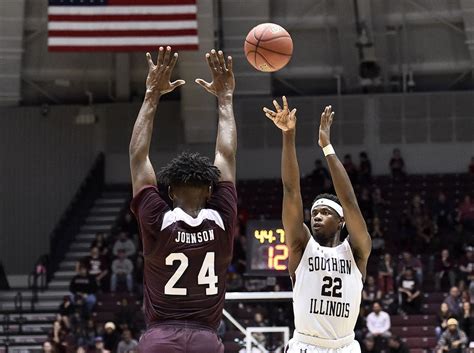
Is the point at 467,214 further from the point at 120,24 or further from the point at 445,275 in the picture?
the point at 120,24

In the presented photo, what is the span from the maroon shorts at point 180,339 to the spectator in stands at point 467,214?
22192mm

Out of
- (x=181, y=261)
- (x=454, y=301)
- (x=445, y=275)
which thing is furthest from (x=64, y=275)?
(x=181, y=261)

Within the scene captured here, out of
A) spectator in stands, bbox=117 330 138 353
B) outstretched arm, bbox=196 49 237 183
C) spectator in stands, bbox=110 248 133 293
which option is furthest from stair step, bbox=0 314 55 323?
outstretched arm, bbox=196 49 237 183

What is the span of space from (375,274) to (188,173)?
64.9 ft

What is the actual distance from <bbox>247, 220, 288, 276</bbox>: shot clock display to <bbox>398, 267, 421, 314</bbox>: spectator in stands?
6.16 meters

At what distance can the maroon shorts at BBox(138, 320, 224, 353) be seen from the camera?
6023 mm

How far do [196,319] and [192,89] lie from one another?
77.7ft

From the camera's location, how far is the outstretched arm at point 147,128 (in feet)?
20.4

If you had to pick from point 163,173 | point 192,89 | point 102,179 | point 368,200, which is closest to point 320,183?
point 368,200

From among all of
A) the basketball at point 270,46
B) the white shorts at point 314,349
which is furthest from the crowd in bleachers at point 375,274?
the white shorts at point 314,349

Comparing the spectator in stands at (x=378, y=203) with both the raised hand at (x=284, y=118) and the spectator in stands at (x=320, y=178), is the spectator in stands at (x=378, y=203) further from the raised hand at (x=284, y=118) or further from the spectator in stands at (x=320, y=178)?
the raised hand at (x=284, y=118)

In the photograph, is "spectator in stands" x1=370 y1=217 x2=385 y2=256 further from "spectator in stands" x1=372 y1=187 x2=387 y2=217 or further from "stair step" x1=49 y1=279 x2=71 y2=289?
"stair step" x1=49 y1=279 x2=71 y2=289

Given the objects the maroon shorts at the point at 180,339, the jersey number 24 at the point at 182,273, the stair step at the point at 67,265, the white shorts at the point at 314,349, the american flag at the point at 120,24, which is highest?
the american flag at the point at 120,24

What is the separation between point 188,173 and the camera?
20.2ft
